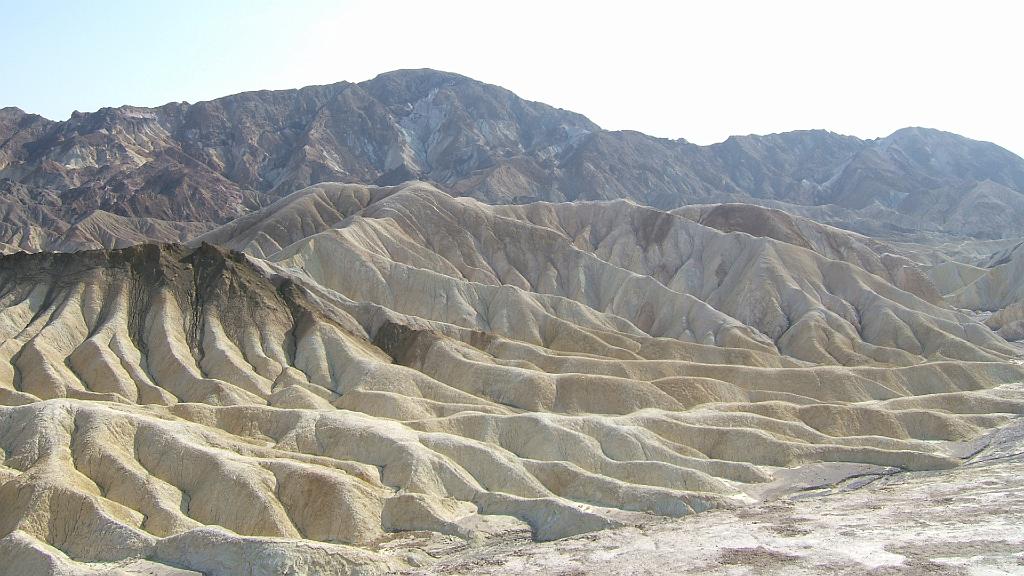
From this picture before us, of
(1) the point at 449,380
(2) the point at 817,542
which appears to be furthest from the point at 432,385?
(2) the point at 817,542

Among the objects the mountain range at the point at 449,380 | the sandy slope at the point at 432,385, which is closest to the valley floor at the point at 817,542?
the mountain range at the point at 449,380

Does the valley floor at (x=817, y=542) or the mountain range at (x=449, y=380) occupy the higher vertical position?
the mountain range at (x=449, y=380)

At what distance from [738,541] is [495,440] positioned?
22.1 m

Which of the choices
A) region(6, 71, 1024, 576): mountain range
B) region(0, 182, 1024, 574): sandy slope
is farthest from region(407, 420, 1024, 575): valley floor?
region(0, 182, 1024, 574): sandy slope

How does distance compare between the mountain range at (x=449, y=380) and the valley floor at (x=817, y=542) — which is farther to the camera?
the mountain range at (x=449, y=380)

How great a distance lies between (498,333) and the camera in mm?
96875

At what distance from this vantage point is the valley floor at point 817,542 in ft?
115

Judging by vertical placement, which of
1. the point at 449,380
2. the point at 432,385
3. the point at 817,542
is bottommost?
the point at 817,542

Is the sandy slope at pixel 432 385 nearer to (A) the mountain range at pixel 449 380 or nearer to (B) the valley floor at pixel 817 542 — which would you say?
(A) the mountain range at pixel 449 380

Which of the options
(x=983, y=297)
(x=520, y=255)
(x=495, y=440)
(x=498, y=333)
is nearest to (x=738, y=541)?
(x=495, y=440)

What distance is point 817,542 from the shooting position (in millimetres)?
38219

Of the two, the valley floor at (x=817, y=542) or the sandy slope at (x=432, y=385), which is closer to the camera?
the valley floor at (x=817, y=542)

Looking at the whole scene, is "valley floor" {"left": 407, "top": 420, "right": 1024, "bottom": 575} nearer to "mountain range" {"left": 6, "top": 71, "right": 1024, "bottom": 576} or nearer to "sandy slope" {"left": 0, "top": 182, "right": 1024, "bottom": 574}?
"mountain range" {"left": 6, "top": 71, "right": 1024, "bottom": 576}

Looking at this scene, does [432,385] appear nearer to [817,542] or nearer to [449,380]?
[449,380]
